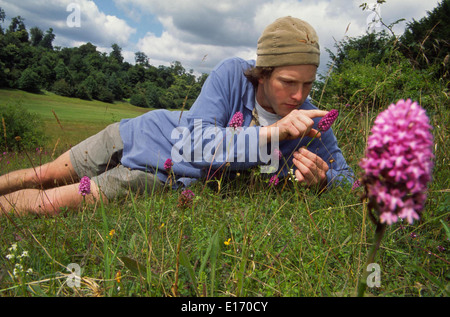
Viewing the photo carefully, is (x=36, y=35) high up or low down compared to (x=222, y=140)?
up

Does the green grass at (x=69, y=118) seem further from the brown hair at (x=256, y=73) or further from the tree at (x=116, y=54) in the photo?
the tree at (x=116, y=54)

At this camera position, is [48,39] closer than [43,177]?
No

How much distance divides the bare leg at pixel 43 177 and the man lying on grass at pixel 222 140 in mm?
11

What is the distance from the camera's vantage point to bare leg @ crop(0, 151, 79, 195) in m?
3.44

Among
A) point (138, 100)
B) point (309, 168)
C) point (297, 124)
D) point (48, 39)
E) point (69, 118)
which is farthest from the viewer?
point (48, 39)

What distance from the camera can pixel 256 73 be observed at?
324 cm

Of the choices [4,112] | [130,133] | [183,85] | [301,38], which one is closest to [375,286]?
[301,38]

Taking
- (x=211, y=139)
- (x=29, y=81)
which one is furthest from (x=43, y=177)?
(x=29, y=81)

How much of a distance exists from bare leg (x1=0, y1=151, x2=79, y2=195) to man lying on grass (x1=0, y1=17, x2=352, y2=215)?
0.04 ft

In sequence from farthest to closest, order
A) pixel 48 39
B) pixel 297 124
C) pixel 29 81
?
1. pixel 48 39
2. pixel 29 81
3. pixel 297 124

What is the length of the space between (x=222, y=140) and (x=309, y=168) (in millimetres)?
834

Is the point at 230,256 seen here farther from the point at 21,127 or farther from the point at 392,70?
the point at 21,127

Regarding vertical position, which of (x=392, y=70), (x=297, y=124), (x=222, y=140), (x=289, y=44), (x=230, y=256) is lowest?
(x=230, y=256)
